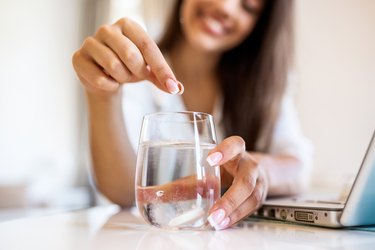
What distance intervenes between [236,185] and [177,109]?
79cm

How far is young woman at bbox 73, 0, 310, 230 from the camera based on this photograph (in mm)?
890

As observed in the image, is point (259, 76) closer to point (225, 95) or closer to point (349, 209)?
point (225, 95)

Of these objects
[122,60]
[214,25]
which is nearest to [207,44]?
[214,25]

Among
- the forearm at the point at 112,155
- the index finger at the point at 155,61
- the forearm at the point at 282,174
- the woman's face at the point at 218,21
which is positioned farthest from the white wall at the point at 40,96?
the index finger at the point at 155,61

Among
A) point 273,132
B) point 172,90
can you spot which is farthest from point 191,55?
point 172,90

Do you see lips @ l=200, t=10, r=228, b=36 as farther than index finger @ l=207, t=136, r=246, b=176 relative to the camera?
Yes

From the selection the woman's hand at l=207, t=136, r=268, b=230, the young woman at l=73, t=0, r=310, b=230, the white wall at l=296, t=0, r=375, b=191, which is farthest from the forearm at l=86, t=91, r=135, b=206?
the white wall at l=296, t=0, r=375, b=191

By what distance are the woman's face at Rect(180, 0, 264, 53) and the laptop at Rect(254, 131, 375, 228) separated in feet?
2.60

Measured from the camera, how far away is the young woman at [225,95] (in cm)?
89

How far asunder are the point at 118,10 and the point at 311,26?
1.18 meters

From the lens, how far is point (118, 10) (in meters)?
2.48

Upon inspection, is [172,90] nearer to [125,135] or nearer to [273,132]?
[125,135]

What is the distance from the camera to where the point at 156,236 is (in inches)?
18.3

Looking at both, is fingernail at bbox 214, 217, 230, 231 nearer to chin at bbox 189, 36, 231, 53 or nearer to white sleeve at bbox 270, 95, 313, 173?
white sleeve at bbox 270, 95, 313, 173
